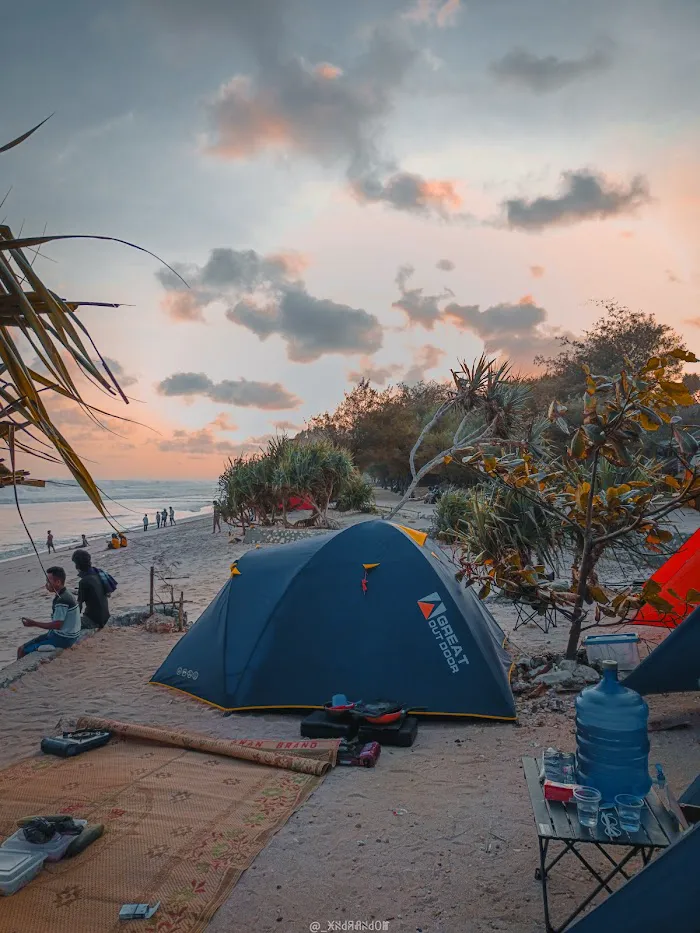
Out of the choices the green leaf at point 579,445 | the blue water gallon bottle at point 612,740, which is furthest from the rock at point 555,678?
the blue water gallon bottle at point 612,740

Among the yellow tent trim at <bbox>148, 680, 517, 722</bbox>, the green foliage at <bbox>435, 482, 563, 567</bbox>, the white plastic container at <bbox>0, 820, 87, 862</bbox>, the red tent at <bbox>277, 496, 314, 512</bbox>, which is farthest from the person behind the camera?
the red tent at <bbox>277, 496, 314, 512</bbox>

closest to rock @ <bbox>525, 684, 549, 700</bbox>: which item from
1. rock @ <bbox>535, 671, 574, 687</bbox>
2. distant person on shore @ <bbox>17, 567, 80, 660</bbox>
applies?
rock @ <bbox>535, 671, 574, 687</bbox>

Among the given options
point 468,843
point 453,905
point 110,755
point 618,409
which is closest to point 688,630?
point 618,409

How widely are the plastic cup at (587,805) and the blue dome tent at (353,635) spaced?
2.61 meters

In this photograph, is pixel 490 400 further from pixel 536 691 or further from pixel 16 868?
pixel 16 868

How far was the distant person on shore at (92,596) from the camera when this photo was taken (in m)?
8.37

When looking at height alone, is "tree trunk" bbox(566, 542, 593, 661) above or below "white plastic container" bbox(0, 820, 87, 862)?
above

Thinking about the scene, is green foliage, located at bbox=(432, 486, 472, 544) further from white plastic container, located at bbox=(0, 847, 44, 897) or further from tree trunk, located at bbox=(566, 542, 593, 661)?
white plastic container, located at bbox=(0, 847, 44, 897)

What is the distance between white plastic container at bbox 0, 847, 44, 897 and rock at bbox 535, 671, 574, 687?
4.26 m

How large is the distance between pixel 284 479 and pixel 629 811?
18034mm

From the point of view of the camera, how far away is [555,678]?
19.7ft

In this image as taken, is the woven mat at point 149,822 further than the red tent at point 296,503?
No

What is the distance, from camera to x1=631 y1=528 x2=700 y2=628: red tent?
6.35 meters

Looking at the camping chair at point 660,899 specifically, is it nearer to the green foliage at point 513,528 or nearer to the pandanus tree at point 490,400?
the green foliage at point 513,528
